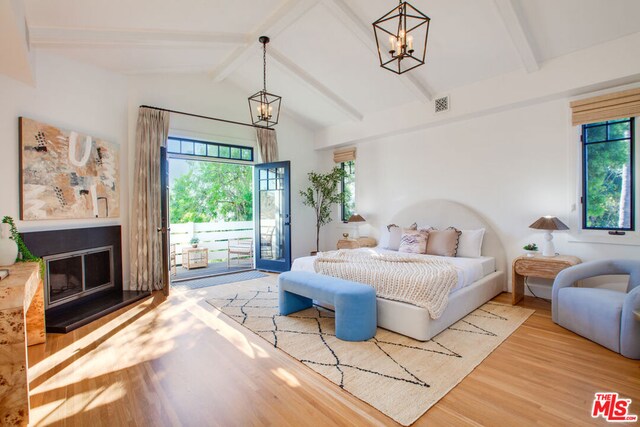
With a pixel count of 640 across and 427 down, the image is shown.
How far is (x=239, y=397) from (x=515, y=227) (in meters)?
4.08

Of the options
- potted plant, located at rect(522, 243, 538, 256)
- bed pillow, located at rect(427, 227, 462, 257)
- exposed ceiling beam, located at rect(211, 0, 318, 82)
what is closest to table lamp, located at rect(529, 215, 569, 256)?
potted plant, located at rect(522, 243, 538, 256)

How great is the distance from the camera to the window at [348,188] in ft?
21.6

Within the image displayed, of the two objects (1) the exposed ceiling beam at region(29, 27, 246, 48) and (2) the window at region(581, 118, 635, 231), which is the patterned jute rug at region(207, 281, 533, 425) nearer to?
(2) the window at region(581, 118, 635, 231)

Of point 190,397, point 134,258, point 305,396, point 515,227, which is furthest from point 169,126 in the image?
point 515,227

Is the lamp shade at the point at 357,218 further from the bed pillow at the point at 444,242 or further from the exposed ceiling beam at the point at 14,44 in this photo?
the exposed ceiling beam at the point at 14,44

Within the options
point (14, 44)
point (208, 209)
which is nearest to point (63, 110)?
point (14, 44)

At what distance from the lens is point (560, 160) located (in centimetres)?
395

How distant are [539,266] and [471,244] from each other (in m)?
0.90

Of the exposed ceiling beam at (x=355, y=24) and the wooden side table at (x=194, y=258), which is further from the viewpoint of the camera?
the wooden side table at (x=194, y=258)

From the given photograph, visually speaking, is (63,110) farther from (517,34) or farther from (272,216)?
(517,34)

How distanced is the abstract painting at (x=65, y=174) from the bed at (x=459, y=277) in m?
2.78

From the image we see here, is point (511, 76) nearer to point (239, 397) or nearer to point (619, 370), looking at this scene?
point (619, 370)

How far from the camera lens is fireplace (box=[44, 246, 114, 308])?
11.8 feet

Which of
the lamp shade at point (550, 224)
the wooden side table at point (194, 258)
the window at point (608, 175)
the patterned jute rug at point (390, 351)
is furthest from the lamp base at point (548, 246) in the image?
the wooden side table at point (194, 258)
